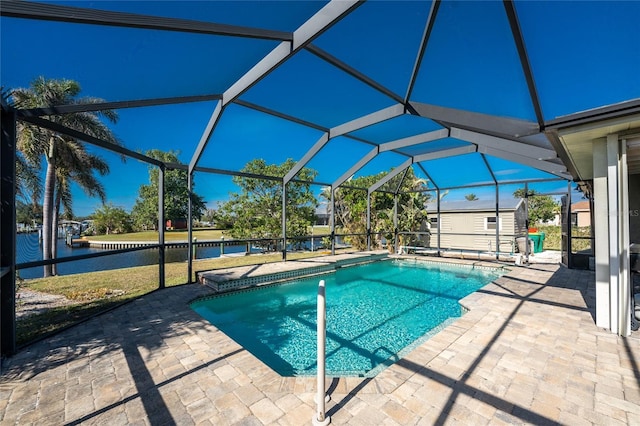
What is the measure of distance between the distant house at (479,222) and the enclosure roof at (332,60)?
944cm

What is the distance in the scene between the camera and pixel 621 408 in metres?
2.28

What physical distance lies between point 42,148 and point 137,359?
5.56m

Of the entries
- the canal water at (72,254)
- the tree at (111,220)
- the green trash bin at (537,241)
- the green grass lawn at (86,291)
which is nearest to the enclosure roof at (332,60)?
the canal water at (72,254)

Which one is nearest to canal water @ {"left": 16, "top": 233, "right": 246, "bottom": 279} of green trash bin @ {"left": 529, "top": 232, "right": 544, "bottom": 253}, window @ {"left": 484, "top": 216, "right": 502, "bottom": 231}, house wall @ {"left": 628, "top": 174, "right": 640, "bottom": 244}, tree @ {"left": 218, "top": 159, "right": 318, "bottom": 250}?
tree @ {"left": 218, "top": 159, "right": 318, "bottom": 250}

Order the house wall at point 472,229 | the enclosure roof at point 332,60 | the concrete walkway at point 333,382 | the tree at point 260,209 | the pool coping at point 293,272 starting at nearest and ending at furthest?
1. the concrete walkway at point 333,382
2. the enclosure roof at point 332,60
3. the pool coping at point 293,272
4. the house wall at point 472,229
5. the tree at point 260,209

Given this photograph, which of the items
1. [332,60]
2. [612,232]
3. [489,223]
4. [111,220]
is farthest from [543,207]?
[111,220]

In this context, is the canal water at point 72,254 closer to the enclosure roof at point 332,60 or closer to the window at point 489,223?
the enclosure roof at point 332,60

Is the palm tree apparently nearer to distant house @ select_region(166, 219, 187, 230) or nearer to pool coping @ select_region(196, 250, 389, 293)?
distant house @ select_region(166, 219, 187, 230)

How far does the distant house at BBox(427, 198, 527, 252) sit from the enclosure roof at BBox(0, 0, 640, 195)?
9439 mm

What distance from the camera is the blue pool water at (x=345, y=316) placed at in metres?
4.10

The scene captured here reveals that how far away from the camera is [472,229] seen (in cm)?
1492

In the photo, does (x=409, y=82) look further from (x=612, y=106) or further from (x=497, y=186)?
(x=497, y=186)

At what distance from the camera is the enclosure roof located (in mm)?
3215

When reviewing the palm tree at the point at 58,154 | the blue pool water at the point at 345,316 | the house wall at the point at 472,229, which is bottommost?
the blue pool water at the point at 345,316
